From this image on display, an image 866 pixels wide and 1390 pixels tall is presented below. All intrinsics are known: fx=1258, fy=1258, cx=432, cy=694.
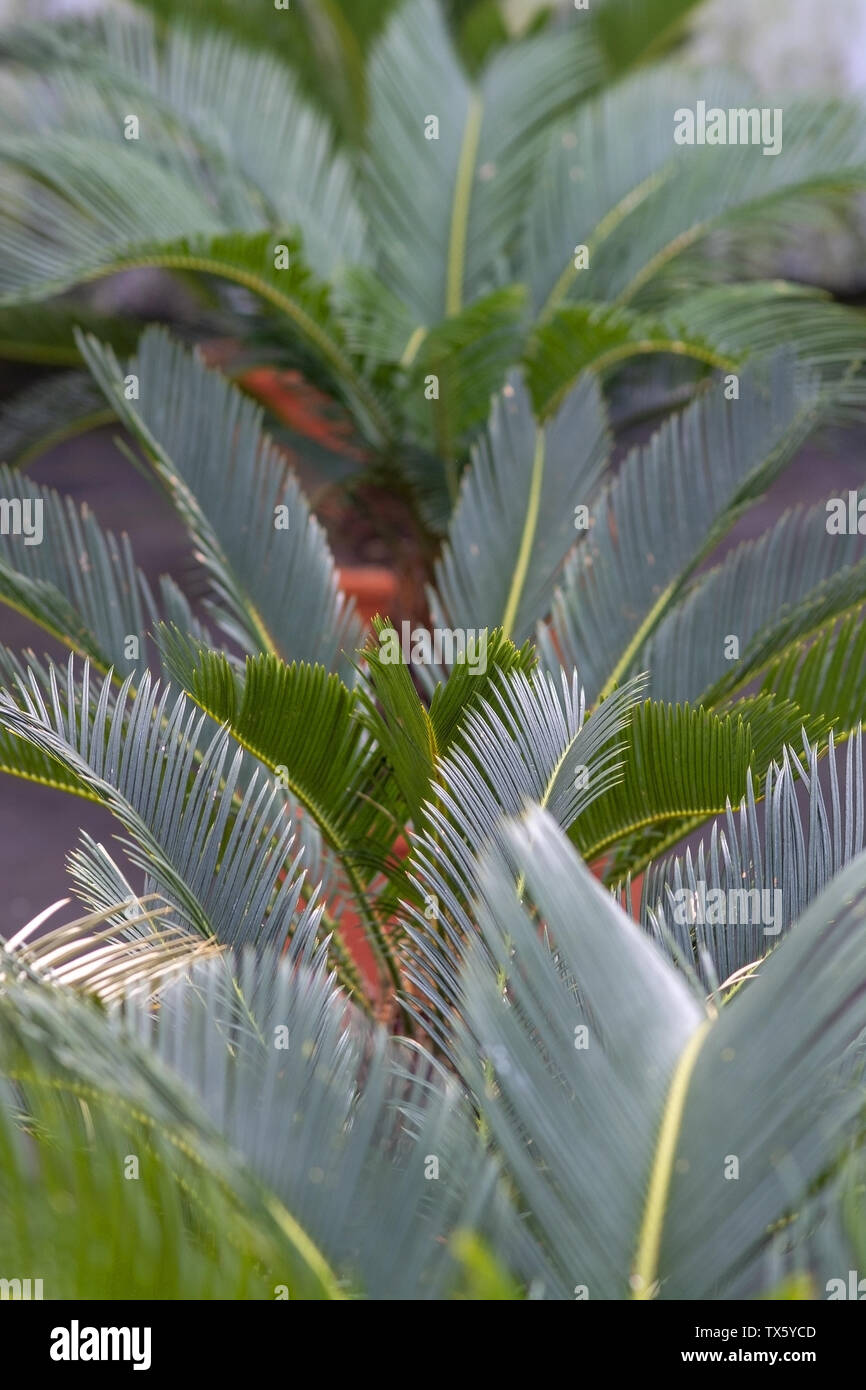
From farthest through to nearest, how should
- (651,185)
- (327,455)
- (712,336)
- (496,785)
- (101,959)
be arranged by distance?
(327,455), (651,185), (712,336), (496,785), (101,959)

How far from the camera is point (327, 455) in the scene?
3.82 m

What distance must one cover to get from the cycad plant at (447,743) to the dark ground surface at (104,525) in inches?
10.5

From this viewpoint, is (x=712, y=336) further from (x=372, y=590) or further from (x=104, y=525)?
(x=104, y=525)

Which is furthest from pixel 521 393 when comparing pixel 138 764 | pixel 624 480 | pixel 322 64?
pixel 322 64

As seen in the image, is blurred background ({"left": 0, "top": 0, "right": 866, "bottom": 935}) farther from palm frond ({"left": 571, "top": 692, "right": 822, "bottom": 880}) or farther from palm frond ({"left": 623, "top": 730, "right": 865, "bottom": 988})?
palm frond ({"left": 623, "top": 730, "right": 865, "bottom": 988})

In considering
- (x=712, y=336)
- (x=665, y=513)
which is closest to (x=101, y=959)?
(x=665, y=513)

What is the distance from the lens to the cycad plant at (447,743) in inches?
41.4

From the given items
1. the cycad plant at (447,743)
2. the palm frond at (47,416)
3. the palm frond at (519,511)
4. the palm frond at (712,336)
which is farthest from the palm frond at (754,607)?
the palm frond at (47,416)

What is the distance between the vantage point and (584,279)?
3.50 m

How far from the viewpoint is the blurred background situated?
375 cm

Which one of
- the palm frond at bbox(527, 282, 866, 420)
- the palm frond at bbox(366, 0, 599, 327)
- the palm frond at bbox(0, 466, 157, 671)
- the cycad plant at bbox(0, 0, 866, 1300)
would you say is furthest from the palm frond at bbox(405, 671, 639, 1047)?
the palm frond at bbox(366, 0, 599, 327)

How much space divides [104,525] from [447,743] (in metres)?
4.27
